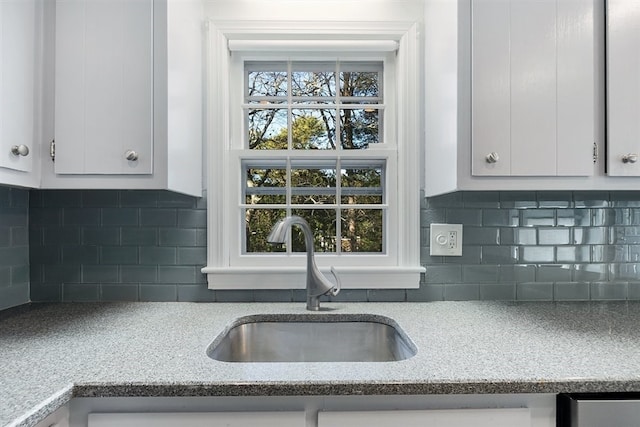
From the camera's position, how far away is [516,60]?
1.27 m

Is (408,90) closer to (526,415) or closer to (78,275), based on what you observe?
(526,415)

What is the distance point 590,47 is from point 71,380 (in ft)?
5.68

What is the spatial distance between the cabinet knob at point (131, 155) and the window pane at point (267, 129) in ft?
1.90

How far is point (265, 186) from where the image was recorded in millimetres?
1713

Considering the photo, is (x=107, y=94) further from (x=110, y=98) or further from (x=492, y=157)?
(x=492, y=157)

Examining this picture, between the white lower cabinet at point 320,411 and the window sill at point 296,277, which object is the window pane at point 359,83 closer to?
the window sill at point 296,277

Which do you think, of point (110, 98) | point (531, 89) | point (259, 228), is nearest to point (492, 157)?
point (531, 89)

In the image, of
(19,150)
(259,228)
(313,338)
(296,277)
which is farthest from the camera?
(259,228)

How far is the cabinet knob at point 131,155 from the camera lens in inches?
48.2

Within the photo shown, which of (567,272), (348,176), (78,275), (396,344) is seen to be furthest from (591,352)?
(78,275)

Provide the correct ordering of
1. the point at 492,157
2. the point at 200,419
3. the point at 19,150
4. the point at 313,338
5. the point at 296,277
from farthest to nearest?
1. the point at 296,277
2. the point at 313,338
3. the point at 492,157
4. the point at 19,150
5. the point at 200,419

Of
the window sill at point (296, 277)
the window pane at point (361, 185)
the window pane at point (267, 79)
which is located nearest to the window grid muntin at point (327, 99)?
the window pane at point (267, 79)

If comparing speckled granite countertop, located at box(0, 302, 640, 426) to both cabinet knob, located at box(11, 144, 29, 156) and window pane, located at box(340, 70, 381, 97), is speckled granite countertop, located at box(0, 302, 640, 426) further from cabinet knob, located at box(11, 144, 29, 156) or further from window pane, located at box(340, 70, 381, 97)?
window pane, located at box(340, 70, 381, 97)

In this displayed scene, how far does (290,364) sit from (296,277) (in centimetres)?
66
